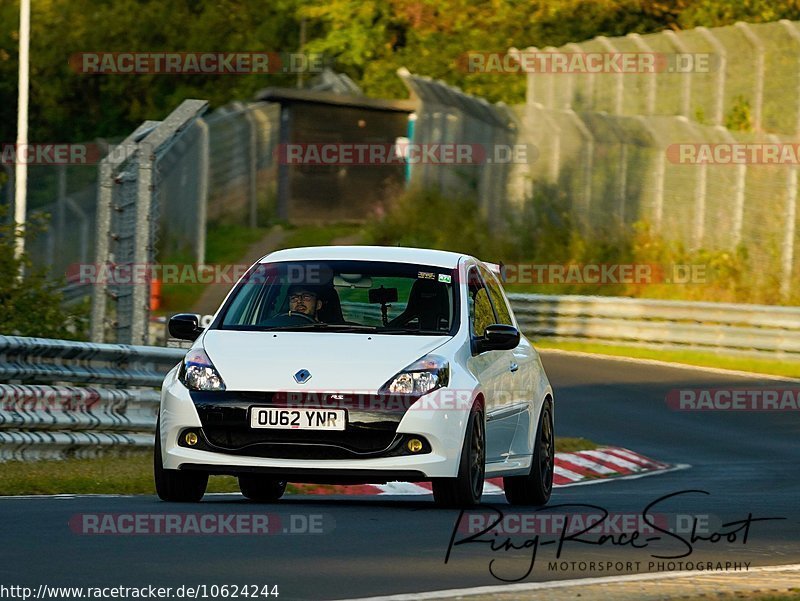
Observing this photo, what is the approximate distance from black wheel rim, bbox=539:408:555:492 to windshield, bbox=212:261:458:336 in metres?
1.34

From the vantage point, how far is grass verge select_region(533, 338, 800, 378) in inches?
1129

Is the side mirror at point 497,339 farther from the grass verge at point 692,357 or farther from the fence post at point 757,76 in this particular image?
the fence post at point 757,76

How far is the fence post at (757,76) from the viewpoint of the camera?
36438 mm

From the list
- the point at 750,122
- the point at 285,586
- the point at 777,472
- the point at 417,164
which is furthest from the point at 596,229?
the point at 285,586

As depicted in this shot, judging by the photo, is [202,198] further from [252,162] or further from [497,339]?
[497,339]

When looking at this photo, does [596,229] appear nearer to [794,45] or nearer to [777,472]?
[794,45]

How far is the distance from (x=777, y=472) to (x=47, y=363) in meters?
5.95

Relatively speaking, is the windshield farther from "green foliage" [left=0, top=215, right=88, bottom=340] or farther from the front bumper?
"green foliage" [left=0, top=215, right=88, bottom=340]

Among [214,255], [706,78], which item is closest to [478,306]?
[706,78]

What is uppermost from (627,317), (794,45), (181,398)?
(794,45)

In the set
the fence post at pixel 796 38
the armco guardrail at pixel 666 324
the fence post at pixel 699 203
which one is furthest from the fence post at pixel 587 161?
the armco guardrail at pixel 666 324

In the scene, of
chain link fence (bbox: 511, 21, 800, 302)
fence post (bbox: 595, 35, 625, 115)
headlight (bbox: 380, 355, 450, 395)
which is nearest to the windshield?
headlight (bbox: 380, 355, 450, 395)

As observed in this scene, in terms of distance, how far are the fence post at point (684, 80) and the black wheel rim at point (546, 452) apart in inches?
1063

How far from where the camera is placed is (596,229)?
40438mm
